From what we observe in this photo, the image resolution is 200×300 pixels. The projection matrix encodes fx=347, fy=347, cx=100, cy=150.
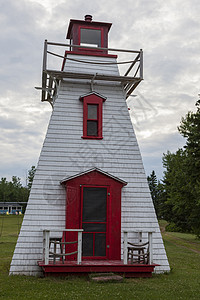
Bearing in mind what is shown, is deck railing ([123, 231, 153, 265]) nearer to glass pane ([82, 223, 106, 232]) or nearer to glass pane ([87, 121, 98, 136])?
glass pane ([82, 223, 106, 232])

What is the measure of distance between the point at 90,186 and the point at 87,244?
1.91 m

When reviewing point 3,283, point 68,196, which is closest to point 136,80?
point 68,196

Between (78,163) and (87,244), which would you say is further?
(78,163)

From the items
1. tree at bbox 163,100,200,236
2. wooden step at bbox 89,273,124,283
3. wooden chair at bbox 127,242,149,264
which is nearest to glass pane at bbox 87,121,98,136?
wooden chair at bbox 127,242,149,264

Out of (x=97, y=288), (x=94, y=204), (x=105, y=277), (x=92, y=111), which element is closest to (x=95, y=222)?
(x=94, y=204)

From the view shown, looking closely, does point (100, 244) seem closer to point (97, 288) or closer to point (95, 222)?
point (95, 222)

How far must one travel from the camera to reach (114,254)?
11.5m

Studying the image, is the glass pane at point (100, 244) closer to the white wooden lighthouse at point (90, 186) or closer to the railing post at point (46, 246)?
the white wooden lighthouse at point (90, 186)

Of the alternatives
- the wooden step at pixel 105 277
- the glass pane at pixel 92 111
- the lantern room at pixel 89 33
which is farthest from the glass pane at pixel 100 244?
the lantern room at pixel 89 33

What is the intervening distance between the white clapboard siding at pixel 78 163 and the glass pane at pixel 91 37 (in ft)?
2.93

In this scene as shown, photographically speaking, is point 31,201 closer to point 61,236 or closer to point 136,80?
point 61,236

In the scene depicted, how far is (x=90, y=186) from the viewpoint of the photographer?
1180 cm

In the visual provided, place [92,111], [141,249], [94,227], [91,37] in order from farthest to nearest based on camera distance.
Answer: [91,37], [92,111], [94,227], [141,249]

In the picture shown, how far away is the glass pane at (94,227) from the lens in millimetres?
11539
